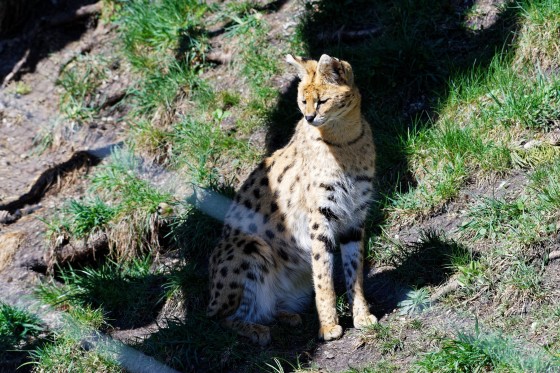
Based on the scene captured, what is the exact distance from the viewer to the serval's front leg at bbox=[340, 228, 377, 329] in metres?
5.76

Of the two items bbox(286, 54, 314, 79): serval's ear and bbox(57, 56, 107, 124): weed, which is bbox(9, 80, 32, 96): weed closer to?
bbox(57, 56, 107, 124): weed

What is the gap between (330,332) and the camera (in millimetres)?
5734

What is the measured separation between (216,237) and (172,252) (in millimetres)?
565

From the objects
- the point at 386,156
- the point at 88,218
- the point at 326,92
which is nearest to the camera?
the point at 326,92

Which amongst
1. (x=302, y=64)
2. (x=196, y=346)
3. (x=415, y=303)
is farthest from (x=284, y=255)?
(x=302, y=64)

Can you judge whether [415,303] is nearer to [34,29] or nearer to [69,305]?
[69,305]

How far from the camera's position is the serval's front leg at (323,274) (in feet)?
19.0

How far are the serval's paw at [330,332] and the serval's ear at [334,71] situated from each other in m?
1.71

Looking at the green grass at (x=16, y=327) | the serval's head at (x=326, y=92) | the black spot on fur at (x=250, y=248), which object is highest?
the serval's head at (x=326, y=92)

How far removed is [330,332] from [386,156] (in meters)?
1.94

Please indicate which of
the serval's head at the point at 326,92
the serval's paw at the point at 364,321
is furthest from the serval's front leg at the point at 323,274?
the serval's head at the point at 326,92

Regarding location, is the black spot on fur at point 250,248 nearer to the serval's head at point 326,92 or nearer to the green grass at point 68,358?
the serval's head at point 326,92

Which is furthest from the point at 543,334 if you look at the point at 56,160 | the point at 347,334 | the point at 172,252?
the point at 56,160

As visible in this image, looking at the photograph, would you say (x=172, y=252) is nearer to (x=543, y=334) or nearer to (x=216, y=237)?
(x=216, y=237)
